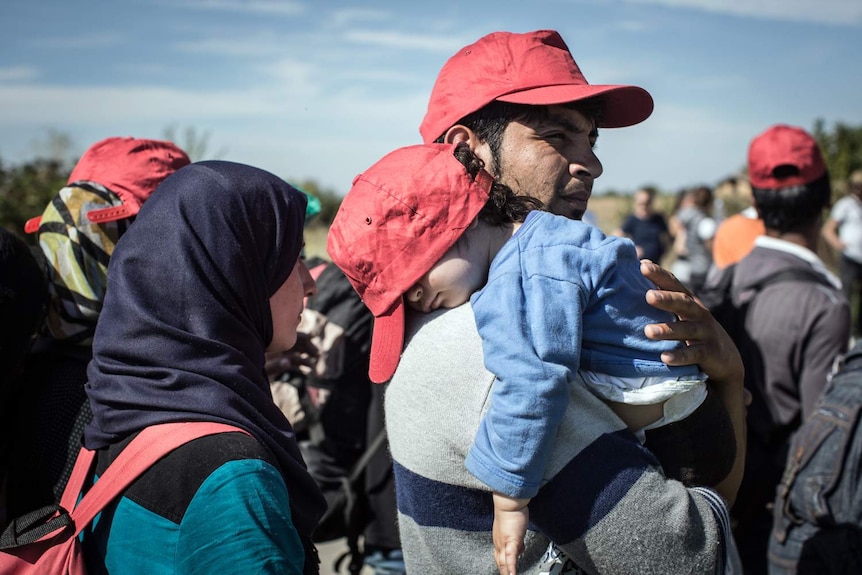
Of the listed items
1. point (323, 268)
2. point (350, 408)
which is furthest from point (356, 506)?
point (323, 268)

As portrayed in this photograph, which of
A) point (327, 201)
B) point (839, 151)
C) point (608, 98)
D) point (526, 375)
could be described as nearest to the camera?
point (526, 375)

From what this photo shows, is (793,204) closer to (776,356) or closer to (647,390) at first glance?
(776,356)

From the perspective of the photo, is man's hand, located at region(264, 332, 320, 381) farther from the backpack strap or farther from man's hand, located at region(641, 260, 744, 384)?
man's hand, located at region(641, 260, 744, 384)

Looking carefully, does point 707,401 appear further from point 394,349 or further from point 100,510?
point 100,510

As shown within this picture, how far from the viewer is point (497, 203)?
62.1 inches

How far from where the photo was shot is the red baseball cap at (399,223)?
1479 millimetres

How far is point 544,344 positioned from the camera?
4.28ft

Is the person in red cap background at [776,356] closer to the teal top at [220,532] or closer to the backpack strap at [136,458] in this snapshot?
the teal top at [220,532]

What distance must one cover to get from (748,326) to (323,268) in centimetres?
191

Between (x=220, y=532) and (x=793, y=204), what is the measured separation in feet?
9.76

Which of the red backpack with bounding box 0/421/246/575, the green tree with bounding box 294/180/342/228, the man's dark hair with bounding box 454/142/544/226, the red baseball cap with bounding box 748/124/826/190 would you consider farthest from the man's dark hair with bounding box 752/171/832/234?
the green tree with bounding box 294/180/342/228

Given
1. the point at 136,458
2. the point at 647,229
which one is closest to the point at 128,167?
the point at 136,458

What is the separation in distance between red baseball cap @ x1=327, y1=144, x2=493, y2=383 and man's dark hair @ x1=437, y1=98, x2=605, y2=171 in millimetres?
301

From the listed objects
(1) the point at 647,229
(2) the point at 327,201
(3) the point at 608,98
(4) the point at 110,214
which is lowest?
(2) the point at 327,201
